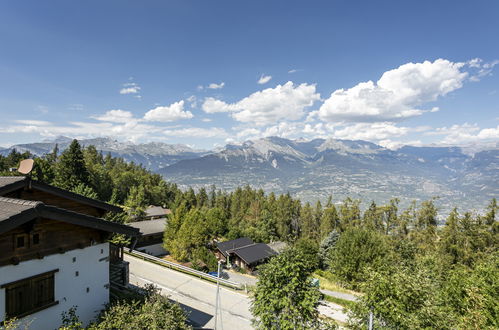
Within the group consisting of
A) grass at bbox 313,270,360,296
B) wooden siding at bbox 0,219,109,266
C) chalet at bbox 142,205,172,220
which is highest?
wooden siding at bbox 0,219,109,266

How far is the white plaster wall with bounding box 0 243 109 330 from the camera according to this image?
884cm

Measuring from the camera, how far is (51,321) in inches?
375

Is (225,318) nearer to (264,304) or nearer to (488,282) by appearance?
(264,304)

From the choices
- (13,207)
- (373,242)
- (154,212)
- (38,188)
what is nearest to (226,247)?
(373,242)

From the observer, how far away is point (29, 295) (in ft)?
29.2

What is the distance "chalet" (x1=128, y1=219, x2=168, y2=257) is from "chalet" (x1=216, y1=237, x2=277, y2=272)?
1014cm

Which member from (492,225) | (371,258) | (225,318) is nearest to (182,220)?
(225,318)

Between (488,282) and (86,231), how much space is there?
23.2m

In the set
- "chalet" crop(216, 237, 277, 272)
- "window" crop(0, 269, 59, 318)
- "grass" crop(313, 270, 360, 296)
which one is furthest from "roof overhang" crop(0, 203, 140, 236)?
"chalet" crop(216, 237, 277, 272)

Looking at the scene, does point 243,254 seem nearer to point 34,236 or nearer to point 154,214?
point 154,214

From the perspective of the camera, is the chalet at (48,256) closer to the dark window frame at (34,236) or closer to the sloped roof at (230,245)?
the dark window frame at (34,236)

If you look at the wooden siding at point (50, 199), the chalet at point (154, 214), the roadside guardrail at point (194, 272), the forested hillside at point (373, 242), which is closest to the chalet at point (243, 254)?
the forested hillside at point (373, 242)

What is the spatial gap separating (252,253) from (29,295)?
40.5 m

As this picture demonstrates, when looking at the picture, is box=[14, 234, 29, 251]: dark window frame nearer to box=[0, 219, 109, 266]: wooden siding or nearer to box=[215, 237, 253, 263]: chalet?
box=[0, 219, 109, 266]: wooden siding
